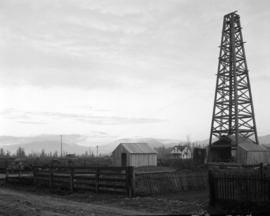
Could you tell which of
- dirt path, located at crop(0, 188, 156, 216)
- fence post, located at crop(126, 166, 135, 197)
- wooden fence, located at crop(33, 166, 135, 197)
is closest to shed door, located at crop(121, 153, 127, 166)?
wooden fence, located at crop(33, 166, 135, 197)

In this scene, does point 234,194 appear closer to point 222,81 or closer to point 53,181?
point 53,181

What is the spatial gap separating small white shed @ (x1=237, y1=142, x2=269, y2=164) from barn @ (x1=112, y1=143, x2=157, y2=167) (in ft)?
34.1

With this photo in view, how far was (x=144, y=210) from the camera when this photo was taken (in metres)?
16.2

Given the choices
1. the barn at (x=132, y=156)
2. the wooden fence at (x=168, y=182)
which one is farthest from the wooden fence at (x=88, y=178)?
the barn at (x=132, y=156)

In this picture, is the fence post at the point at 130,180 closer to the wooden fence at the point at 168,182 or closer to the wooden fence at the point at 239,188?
the wooden fence at the point at 168,182

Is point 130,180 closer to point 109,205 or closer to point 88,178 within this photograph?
point 109,205

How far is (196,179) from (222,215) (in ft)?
28.1

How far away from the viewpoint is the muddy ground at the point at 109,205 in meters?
15.6

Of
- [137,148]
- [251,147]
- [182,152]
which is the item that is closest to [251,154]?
[251,147]

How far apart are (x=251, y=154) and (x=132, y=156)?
14745 millimetres

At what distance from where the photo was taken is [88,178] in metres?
23.0

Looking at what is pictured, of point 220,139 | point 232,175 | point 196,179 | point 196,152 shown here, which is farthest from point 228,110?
point 232,175

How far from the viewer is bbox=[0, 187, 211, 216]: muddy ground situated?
1555cm

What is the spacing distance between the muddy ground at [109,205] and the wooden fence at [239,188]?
0.74 metres
